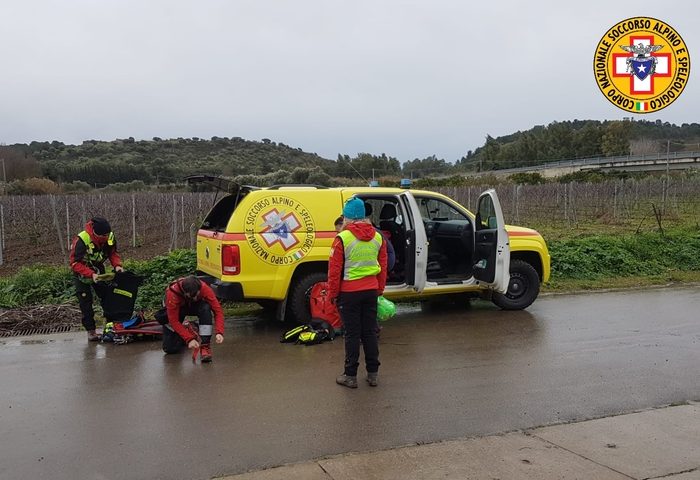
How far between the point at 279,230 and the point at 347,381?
102 inches

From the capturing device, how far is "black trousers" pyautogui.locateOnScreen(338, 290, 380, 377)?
17.6ft

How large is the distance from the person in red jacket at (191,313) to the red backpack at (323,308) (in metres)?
1.37

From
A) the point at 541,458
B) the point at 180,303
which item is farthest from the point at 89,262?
the point at 541,458

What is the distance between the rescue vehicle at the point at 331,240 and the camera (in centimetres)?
723

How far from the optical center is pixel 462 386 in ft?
17.7

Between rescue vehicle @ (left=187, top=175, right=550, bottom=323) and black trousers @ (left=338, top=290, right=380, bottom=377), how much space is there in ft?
6.83

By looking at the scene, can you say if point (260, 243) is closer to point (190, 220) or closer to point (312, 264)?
point (312, 264)

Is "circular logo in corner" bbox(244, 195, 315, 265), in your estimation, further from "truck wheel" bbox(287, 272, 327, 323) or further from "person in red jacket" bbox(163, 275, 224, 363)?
"person in red jacket" bbox(163, 275, 224, 363)

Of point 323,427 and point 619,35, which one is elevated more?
point 619,35

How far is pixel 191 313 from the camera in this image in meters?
6.51

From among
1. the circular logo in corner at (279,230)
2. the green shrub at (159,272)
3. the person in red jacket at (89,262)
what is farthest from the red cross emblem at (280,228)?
the green shrub at (159,272)

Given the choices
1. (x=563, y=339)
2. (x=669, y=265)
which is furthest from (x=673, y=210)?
(x=563, y=339)

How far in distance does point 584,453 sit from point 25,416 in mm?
4187

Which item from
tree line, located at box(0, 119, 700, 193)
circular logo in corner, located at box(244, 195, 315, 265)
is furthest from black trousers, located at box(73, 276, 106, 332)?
tree line, located at box(0, 119, 700, 193)
